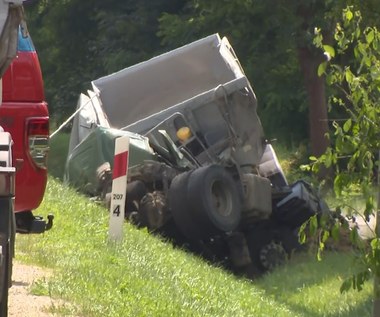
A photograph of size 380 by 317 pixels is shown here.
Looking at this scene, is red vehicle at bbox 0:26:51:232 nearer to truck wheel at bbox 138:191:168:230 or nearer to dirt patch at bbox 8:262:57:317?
dirt patch at bbox 8:262:57:317

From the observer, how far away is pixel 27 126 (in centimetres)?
899

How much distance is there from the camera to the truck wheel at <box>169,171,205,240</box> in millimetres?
17047

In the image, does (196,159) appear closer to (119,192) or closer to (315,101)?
(119,192)

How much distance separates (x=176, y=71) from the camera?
1994cm

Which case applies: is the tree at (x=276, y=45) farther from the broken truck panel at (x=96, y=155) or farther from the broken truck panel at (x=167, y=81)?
the broken truck panel at (x=96, y=155)

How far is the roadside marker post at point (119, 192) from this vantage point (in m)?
12.4

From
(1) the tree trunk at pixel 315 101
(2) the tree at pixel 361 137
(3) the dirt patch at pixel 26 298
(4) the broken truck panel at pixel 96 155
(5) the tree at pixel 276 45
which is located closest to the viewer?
(2) the tree at pixel 361 137

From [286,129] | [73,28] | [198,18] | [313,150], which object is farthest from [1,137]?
[73,28]

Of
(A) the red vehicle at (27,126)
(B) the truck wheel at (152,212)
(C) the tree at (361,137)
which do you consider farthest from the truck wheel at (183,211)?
(C) the tree at (361,137)

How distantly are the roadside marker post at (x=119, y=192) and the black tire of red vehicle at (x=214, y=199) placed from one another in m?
4.36

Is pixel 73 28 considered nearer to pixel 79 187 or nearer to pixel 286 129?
pixel 286 129

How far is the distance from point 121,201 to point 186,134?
6.42 metres

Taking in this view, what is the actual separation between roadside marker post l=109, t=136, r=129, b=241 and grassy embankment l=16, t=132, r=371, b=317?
0.16 meters

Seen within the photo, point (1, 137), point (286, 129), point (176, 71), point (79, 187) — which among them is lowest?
point (286, 129)
